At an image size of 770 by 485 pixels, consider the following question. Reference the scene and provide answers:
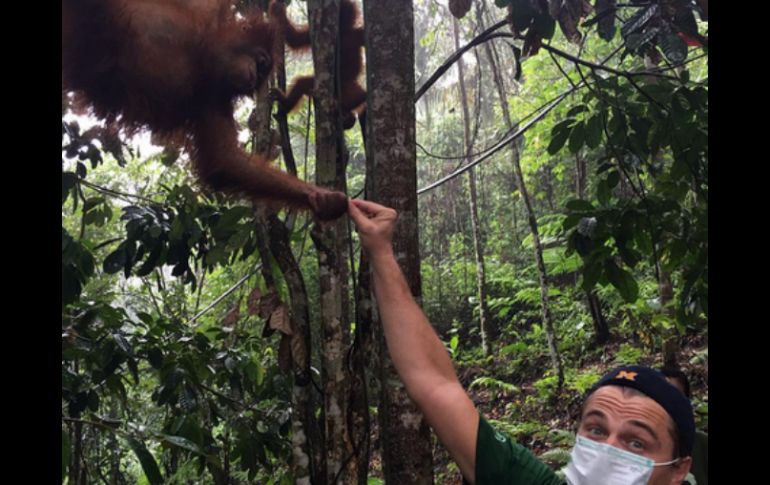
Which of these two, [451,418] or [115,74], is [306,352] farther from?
[115,74]

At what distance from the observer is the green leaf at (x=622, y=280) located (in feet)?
8.51

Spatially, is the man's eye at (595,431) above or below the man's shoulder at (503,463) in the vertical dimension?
above

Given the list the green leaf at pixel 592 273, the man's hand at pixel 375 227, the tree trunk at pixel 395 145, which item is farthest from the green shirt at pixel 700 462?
the man's hand at pixel 375 227

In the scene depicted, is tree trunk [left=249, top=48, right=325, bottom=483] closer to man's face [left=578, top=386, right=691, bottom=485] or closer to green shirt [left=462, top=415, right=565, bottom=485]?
green shirt [left=462, top=415, right=565, bottom=485]

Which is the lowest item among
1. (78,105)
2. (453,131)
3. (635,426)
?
(635,426)

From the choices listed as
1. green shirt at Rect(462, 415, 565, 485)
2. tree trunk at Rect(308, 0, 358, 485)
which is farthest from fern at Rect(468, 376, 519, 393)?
green shirt at Rect(462, 415, 565, 485)

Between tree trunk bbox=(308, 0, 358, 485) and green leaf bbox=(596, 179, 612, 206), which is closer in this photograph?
tree trunk bbox=(308, 0, 358, 485)

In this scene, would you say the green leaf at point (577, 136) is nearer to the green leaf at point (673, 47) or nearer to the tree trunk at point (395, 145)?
the green leaf at point (673, 47)

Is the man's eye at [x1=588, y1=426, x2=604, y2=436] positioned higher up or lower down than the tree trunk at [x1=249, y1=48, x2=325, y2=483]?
lower down

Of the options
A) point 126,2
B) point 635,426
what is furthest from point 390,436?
point 126,2

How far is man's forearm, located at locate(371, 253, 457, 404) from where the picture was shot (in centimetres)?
128

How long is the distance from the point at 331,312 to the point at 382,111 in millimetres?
624

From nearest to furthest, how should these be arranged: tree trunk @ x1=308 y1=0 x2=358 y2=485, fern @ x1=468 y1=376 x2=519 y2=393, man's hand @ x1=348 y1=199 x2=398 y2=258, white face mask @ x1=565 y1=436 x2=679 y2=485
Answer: white face mask @ x1=565 y1=436 x2=679 y2=485 → man's hand @ x1=348 y1=199 x2=398 y2=258 → tree trunk @ x1=308 y1=0 x2=358 y2=485 → fern @ x1=468 y1=376 x2=519 y2=393
